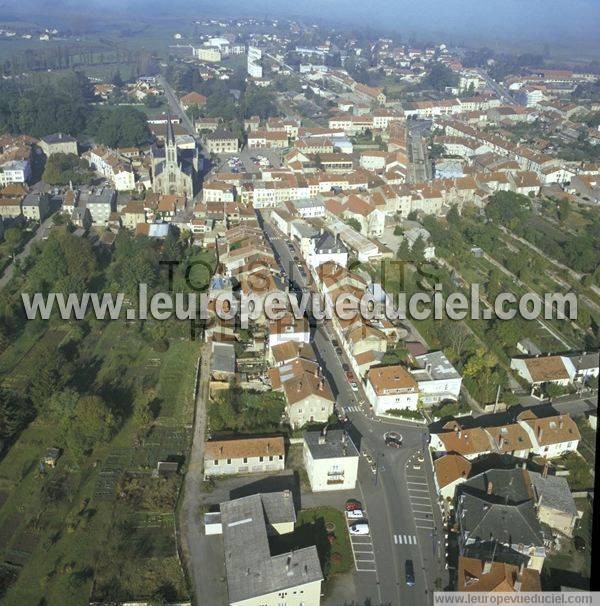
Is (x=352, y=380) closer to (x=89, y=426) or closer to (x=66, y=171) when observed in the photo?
(x=89, y=426)

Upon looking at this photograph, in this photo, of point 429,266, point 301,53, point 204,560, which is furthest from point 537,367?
point 301,53

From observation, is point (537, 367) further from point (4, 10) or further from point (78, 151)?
point (4, 10)

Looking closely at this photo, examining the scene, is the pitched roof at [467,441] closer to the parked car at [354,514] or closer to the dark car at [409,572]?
the parked car at [354,514]

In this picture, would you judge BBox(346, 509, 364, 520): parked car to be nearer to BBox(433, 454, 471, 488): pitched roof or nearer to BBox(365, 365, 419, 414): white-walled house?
BBox(433, 454, 471, 488): pitched roof

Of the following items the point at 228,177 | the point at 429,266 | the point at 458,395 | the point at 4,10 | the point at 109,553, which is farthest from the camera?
the point at 4,10

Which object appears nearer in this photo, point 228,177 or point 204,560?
point 204,560

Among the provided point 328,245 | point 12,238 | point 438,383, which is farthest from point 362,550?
point 12,238

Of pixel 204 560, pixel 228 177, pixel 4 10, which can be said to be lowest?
pixel 204 560
